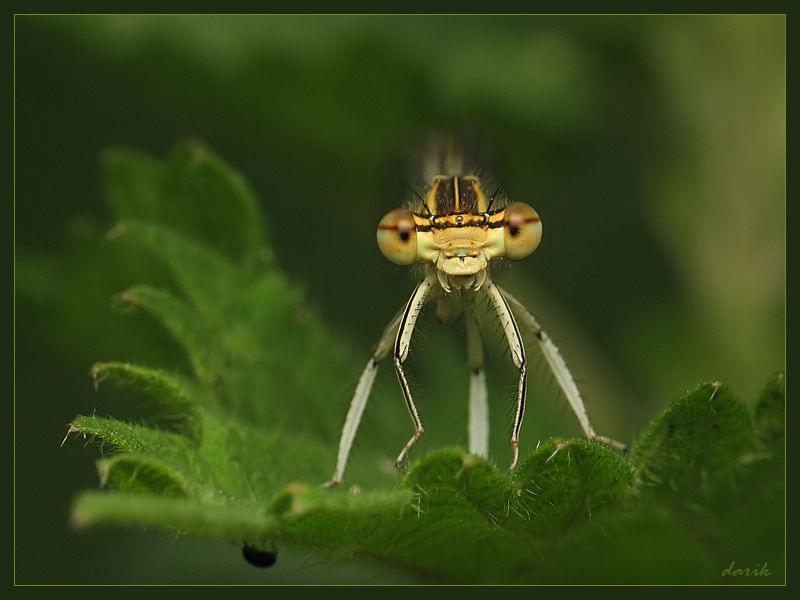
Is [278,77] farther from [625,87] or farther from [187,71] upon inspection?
[625,87]

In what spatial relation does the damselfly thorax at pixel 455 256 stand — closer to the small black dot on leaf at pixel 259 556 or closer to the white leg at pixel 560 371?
the white leg at pixel 560 371

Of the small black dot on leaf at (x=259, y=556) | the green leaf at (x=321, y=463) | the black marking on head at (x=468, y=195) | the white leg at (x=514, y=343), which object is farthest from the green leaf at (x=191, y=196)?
the small black dot on leaf at (x=259, y=556)

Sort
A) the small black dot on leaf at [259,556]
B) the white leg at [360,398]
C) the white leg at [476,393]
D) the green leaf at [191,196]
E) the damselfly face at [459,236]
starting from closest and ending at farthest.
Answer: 1. the small black dot on leaf at [259,556]
2. the white leg at [360,398]
3. the damselfly face at [459,236]
4. the white leg at [476,393]
5. the green leaf at [191,196]

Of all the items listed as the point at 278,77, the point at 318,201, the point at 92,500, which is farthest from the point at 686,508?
the point at 318,201

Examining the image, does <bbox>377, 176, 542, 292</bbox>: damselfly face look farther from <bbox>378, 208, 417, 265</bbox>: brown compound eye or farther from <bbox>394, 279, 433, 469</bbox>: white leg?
<bbox>394, 279, 433, 469</bbox>: white leg
